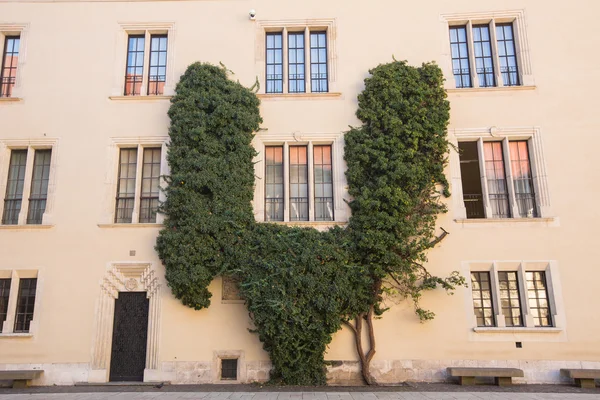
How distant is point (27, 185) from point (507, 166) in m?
14.3

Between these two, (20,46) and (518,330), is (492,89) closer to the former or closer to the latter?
(518,330)

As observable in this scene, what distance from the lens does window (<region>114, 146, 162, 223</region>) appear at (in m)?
12.9

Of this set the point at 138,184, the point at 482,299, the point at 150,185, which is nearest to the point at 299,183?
the point at 150,185

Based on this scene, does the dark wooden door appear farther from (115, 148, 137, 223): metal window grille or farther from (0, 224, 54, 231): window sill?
(0, 224, 54, 231): window sill

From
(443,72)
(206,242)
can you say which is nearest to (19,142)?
(206,242)

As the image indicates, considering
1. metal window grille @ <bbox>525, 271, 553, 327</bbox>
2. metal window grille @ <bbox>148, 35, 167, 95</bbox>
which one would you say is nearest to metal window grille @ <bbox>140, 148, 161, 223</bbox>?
metal window grille @ <bbox>148, 35, 167, 95</bbox>

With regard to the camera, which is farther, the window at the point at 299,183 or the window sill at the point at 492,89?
the window sill at the point at 492,89

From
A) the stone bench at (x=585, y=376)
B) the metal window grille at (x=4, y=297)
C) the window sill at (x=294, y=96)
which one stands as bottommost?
the stone bench at (x=585, y=376)

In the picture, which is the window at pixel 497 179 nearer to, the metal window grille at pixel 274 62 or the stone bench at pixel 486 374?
the stone bench at pixel 486 374

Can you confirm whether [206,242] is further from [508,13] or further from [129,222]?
[508,13]

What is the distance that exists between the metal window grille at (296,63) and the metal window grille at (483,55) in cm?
542

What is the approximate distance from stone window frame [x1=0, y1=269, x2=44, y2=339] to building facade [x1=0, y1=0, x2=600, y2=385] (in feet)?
0.18

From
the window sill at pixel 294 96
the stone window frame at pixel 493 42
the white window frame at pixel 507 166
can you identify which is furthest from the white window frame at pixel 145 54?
the white window frame at pixel 507 166

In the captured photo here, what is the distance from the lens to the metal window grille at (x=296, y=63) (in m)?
13.6
